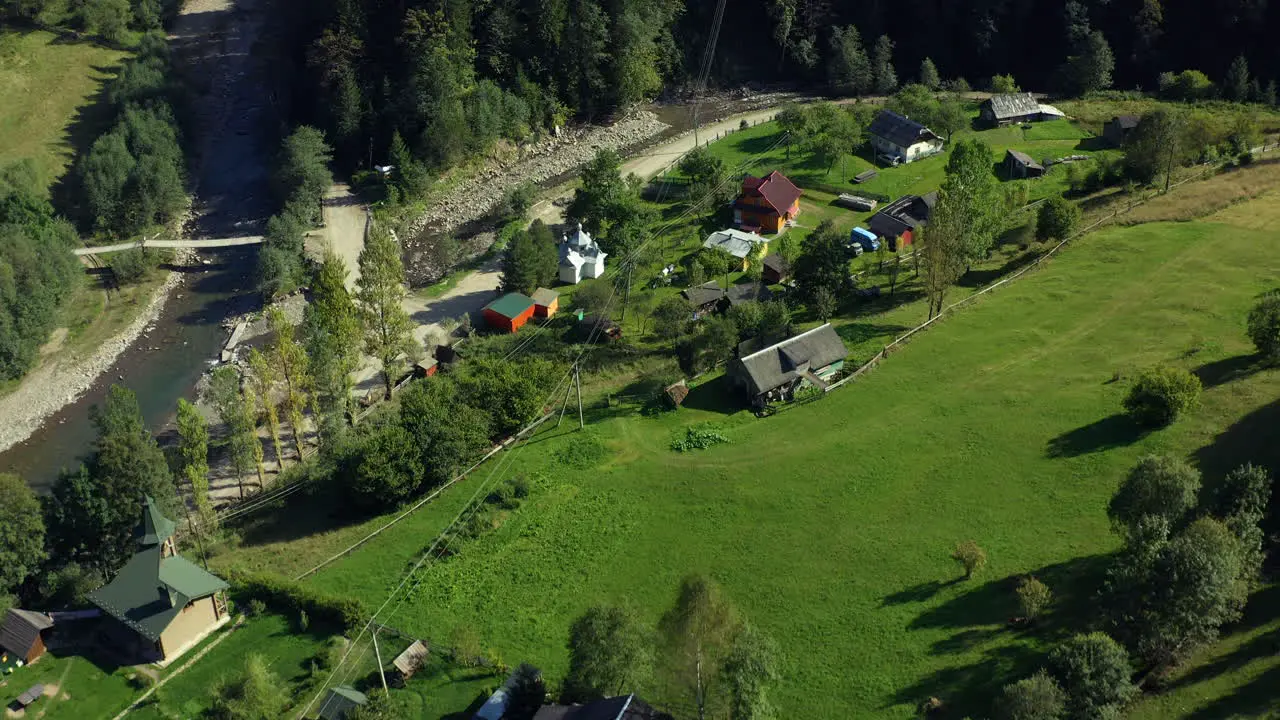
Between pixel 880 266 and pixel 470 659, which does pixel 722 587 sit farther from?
pixel 880 266

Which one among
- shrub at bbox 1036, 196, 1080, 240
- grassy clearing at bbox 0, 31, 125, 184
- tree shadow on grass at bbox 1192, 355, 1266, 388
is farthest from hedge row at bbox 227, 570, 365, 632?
grassy clearing at bbox 0, 31, 125, 184

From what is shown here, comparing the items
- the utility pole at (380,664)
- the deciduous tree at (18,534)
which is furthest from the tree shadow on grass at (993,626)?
the deciduous tree at (18,534)

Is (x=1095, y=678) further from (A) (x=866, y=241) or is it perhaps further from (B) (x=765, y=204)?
(B) (x=765, y=204)

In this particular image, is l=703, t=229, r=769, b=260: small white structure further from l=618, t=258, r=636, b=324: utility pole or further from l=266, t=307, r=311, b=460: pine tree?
l=266, t=307, r=311, b=460: pine tree

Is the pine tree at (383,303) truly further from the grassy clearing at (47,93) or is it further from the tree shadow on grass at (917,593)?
the grassy clearing at (47,93)

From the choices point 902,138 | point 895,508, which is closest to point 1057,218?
point 902,138
